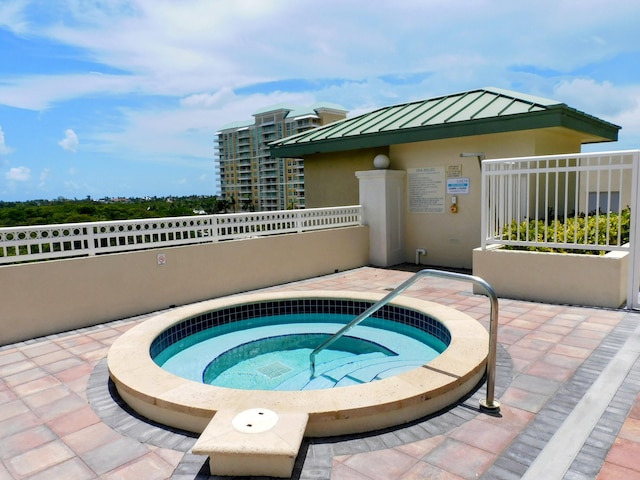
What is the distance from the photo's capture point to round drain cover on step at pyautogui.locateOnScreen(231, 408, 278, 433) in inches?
104

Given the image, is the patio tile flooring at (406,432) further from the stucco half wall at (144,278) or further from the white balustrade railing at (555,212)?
the white balustrade railing at (555,212)

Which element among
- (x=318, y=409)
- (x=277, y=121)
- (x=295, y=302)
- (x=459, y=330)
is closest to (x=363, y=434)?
(x=318, y=409)

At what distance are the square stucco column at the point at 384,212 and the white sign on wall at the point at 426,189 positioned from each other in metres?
0.24

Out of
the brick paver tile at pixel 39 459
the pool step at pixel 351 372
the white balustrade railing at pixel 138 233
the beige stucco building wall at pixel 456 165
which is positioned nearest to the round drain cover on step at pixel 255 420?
the brick paver tile at pixel 39 459

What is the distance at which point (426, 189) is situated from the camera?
9906mm

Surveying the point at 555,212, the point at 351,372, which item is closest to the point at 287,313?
the point at 351,372

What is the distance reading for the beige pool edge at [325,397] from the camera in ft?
9.60

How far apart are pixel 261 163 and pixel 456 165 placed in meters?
103

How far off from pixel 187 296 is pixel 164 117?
18668 mm

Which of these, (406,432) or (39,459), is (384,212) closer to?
(406,432)

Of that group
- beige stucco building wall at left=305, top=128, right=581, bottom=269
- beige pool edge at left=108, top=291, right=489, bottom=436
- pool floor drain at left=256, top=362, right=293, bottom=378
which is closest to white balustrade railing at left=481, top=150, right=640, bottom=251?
beige stucco building wall at left=305, top=128, right=581, bottom=269

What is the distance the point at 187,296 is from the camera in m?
7.01

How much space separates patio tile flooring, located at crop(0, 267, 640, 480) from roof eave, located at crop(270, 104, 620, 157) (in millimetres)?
4500

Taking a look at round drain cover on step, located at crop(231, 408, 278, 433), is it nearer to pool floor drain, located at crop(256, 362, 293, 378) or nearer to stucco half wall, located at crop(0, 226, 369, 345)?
pool floor drain, located at crop(256, 362, 293, 378)
